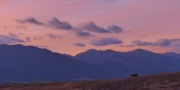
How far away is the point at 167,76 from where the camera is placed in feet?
250

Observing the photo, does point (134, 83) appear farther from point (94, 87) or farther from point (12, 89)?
point (12, 89)

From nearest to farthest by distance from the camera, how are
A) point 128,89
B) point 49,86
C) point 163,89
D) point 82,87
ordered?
point 163,89 → point 128,89 → point 82,87 → point 49,86

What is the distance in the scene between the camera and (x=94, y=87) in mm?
81625

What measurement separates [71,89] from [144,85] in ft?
73.2

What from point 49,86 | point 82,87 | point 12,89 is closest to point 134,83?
point 82,87

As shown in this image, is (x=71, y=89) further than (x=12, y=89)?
No

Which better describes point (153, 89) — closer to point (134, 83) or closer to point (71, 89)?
point (134, 83)

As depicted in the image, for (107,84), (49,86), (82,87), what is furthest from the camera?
(49,86)

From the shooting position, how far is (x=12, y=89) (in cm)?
10062

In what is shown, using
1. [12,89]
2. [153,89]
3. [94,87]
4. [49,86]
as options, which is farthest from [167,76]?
[12,89]

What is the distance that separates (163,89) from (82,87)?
25033mm

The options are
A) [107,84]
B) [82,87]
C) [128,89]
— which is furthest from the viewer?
[82,87]

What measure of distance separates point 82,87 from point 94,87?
21.6 feet

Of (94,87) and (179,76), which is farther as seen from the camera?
(94,87)
